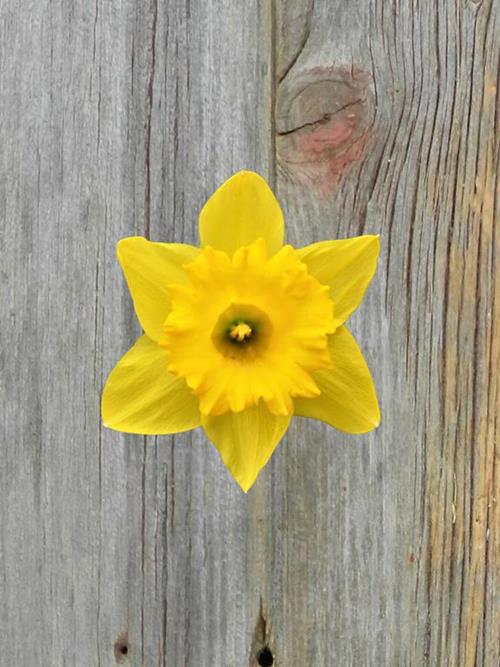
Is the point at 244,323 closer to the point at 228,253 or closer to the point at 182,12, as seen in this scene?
the point at 228,253

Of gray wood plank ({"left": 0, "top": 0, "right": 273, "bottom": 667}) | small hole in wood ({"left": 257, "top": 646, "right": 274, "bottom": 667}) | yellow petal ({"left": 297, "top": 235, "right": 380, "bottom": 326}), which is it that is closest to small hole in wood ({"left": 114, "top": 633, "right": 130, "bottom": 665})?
gray wood plank ({"left": 0, "top": 0, "right": 273, "bottom": 667})

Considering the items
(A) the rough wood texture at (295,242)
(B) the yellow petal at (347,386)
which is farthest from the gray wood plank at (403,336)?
(B) the yellow petal at (347,386)

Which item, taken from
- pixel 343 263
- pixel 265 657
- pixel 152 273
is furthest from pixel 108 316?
pixel 265 657

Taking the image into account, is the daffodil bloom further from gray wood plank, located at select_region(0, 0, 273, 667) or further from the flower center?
gray wood plank, located at select_region(0, 0, 273, 667)

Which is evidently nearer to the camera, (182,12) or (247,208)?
(247,208)

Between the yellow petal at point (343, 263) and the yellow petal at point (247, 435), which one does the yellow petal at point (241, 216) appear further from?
the yellow petal at point (247, 435)

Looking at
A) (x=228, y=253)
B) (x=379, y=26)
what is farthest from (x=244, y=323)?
(x=379, y=26)

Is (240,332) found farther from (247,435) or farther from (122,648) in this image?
(122,648)
